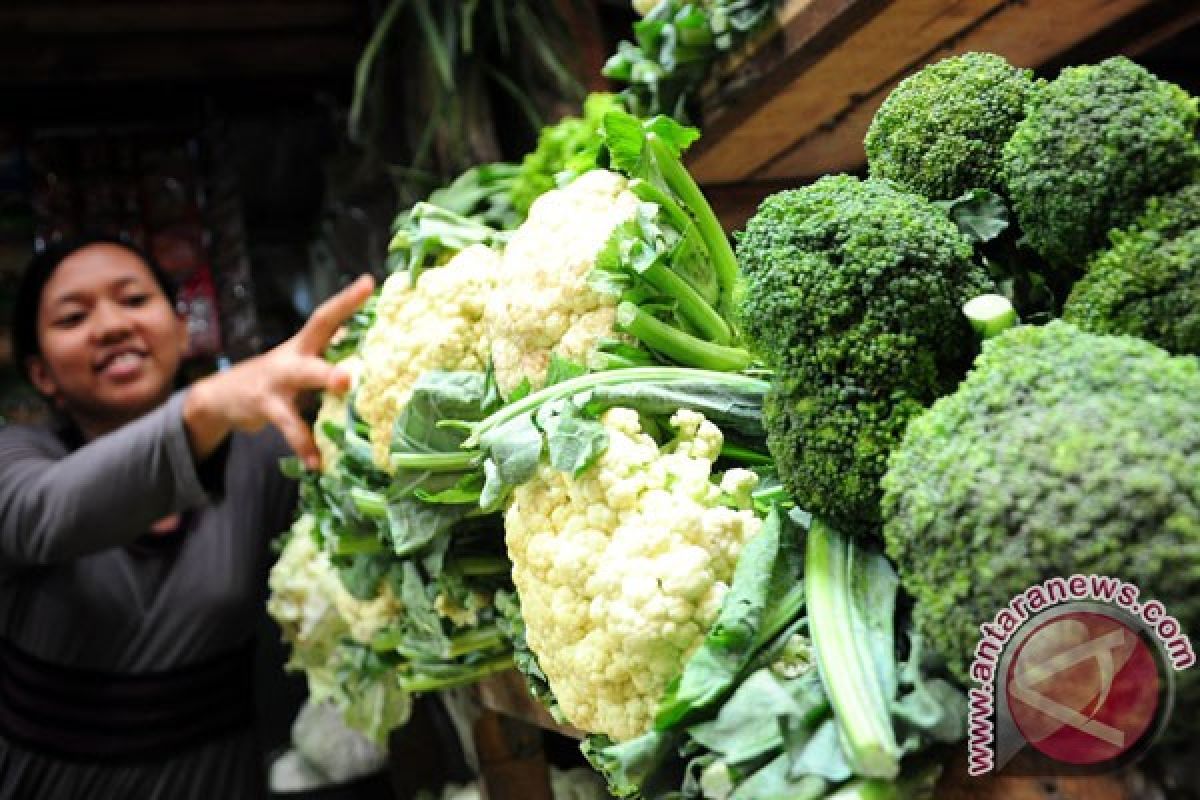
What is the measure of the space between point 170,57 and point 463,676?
95.6 inches

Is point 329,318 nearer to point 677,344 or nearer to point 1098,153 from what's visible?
point 677,344

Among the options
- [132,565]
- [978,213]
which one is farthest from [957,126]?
[132,565]

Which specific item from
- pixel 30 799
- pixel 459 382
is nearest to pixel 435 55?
pixel 459 382

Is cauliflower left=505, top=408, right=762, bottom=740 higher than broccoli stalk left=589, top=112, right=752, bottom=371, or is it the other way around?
broccoli stalk left=589, top=112, right=752, bottom=371

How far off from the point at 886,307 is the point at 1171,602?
26cm

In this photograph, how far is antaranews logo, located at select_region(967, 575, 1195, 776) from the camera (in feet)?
1.89

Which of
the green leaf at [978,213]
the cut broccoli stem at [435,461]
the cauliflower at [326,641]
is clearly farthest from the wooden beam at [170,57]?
the green leaf at [978,213]

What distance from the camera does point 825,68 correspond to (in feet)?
4.54

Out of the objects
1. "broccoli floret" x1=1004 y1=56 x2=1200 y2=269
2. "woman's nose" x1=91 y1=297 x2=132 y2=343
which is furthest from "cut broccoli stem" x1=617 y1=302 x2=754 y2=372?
"woman's nose" x1=91 y1=297 x2=132 y2=343

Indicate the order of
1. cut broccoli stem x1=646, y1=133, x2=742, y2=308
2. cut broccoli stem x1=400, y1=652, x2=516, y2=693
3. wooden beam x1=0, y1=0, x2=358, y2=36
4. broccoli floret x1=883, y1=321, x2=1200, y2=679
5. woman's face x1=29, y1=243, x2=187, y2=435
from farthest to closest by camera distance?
wooden beam x1=0, y1=0, x2=358, y2=36, woman's face x1=29, y1=243, x2=187, y2=435, cut broccoli stem x1=400, y1=652, x2=516, y2=693, cut broccoli stem x1=646, y1=133, x2=742, y2=308, broccoli floret x1=883, y1=321, x2=1200, y2=679

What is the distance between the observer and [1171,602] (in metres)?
0.57

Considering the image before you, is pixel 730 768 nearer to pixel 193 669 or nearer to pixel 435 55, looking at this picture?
pixel 193 669

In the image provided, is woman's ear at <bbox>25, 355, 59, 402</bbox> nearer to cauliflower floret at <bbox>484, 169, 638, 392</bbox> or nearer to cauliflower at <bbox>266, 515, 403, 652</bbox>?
cauliflower at <bbox>266, 515, 403, 652</bbox>

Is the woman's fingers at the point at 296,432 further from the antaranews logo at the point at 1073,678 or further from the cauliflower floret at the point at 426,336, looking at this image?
the antaranews logo at the point at 1073,678
